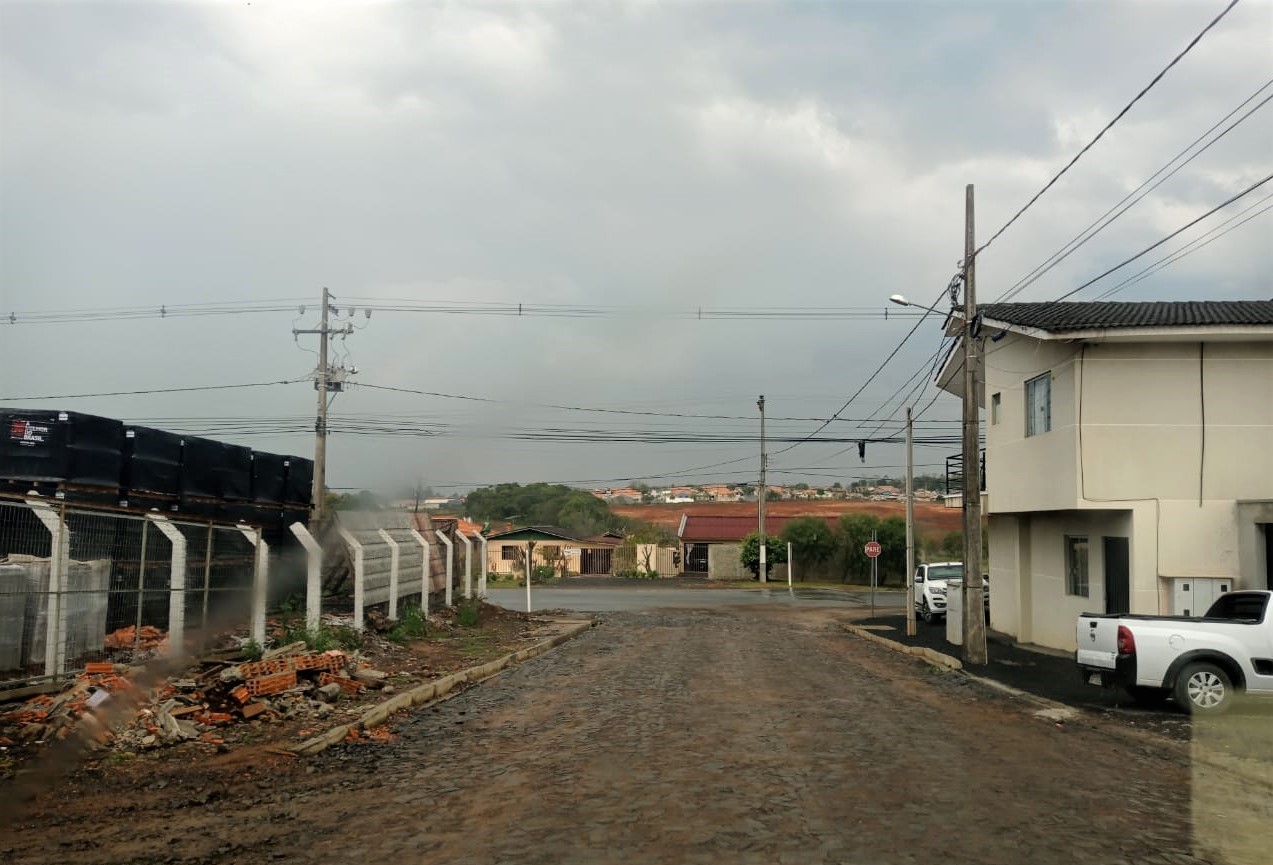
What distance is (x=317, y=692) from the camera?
11.9 m

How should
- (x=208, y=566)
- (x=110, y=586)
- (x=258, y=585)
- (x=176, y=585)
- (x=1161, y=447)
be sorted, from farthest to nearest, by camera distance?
(x=1161, y=447), (x=258, y=585), (x=208, y=566), (x=176, y=585), (x=110, y=586)

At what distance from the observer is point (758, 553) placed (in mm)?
61125

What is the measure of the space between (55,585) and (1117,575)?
16.5 metres

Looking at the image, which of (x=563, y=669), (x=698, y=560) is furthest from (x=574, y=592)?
(x=563, y=669)

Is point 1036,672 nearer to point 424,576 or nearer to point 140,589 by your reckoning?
point 424,576

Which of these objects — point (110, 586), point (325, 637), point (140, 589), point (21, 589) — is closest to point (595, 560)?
point (325, 637)

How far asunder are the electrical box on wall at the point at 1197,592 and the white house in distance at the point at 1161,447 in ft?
0.07

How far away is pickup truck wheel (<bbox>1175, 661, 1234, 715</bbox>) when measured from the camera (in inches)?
486

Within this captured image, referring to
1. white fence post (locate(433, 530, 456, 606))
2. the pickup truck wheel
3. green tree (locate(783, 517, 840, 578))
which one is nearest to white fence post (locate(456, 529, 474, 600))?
white fence post (locate(433, 530, 456, 606))

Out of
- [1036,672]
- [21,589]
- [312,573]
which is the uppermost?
[21,589]

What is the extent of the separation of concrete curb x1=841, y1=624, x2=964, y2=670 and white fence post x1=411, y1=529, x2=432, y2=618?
33.5 feet

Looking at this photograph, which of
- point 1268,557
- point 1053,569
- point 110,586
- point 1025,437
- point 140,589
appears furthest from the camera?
point 1053,569

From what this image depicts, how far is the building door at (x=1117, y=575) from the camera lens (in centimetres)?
1789

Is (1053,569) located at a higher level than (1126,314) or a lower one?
lower
